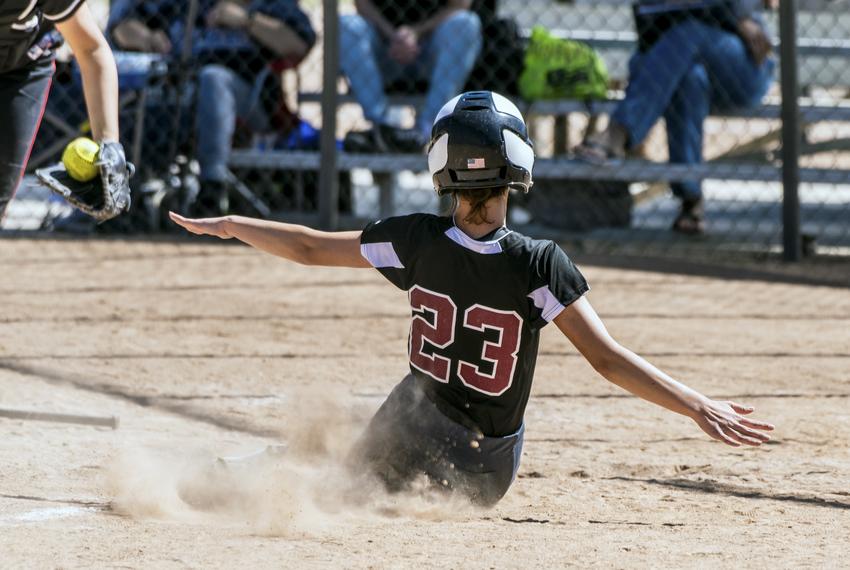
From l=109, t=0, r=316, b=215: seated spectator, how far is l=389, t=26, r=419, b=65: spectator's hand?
641 millimetres

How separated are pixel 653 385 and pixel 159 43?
6840 mm

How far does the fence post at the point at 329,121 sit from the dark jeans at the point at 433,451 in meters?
5.14

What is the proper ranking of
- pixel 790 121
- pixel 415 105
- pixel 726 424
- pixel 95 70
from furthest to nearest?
pixel 415 105
pixel 790 121
pixel 95 70
pixel 726 424

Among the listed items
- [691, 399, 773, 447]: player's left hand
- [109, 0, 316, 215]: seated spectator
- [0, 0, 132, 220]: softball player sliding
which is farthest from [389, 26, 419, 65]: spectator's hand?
[691, 399, 773, 447]: player's left hand

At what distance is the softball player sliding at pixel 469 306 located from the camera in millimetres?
3535

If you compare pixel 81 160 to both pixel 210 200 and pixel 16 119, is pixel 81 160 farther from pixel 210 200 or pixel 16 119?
pixel 210 200

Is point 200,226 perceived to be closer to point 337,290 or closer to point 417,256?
point 417,256

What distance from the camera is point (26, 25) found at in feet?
13.8

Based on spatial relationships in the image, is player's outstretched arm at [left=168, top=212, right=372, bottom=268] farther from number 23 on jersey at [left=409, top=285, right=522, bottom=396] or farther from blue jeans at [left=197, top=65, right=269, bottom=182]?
blue jeans at [left=197, top=65, right=269, bottom=182]

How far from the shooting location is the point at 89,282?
24.1 feet

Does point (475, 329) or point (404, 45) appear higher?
point (404, 45)

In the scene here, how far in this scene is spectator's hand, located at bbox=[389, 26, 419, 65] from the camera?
28.4 feet

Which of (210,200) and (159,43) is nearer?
(210,200)

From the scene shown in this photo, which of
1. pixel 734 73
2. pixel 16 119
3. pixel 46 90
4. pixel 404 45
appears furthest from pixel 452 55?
pixel 16 119
